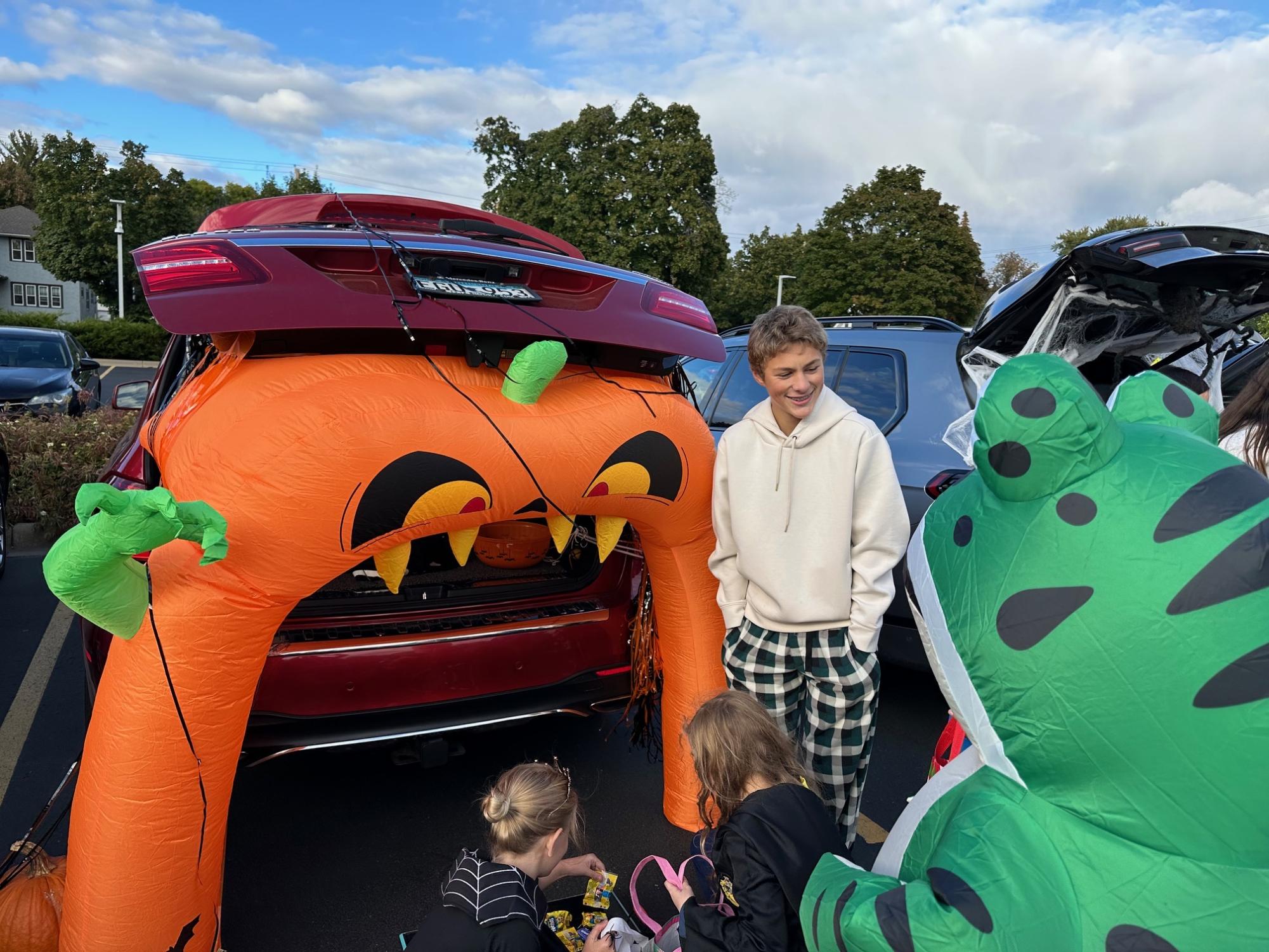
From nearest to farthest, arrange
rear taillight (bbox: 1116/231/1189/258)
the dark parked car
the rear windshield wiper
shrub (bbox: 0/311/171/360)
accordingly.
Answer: rear taillight (bbox: 1116/231/1189/258), the rear windshield wiper, the dark parked car, shrub (bbox: 0/311/171/360)

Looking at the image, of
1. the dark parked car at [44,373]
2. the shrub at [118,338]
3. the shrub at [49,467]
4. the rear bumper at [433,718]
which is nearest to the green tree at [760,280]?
the shrub at [118,338]

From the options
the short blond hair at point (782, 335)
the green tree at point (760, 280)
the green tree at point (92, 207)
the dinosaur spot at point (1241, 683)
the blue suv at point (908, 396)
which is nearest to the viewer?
the dinosaur spot at point (1241, 683)

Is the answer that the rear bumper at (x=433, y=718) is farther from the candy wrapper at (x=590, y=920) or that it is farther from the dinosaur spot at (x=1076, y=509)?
the dinosaur spot at (x=1076, y=509)

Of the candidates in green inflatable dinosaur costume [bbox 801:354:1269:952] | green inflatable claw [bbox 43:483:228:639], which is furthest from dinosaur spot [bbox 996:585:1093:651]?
green inflatable claw [bbox 43:483:228:639]

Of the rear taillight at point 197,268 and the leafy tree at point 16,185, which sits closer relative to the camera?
the rear taillight at point 197,268

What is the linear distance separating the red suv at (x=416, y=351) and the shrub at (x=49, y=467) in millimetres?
3858

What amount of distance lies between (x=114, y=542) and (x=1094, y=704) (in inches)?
69.6

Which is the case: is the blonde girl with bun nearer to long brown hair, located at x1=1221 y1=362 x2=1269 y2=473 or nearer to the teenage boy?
the teenage boy

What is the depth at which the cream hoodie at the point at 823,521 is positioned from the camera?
2.26 meters

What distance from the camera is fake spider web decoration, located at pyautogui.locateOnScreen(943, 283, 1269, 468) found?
3.10 meters

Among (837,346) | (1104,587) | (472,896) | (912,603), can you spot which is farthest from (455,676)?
(837,346)

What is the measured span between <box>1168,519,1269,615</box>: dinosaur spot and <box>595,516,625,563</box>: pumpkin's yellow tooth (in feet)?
5.10

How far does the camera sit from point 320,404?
1.94 m

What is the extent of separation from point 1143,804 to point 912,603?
1.83 ft
